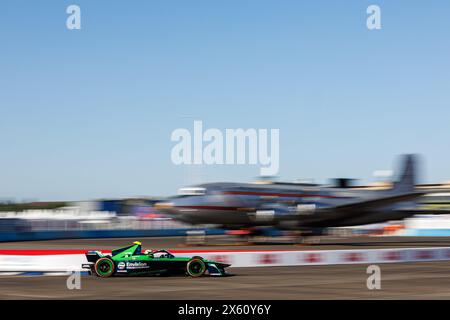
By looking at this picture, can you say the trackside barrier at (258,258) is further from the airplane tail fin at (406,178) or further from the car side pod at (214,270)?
the airplane tail fin at (406,178)

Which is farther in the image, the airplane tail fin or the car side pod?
the airplane tail fin

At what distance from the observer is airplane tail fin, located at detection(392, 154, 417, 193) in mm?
52656

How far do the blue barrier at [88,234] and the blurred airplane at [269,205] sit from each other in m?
14.4

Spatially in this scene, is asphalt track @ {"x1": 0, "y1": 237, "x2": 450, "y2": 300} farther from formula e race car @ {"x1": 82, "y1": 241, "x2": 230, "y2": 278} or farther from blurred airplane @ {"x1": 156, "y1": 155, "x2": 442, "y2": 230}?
blurred airplane @ {"x1": 156, "y1": 155, "x2": 442, "y2": 230}

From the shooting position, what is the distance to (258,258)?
26578 mm

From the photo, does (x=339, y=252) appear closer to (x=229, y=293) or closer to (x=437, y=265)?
(x=437, y=265)

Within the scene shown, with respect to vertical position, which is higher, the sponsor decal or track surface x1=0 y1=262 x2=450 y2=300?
track surface x1=0 y1=262 x2=450 y2=300

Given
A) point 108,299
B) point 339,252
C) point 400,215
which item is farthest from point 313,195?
point 108,299

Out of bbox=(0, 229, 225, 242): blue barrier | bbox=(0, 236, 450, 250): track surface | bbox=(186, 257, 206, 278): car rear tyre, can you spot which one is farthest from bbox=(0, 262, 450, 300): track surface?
bbox=(0, 229, 225, 242): blue barrier

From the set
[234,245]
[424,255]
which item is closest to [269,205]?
[234,245]

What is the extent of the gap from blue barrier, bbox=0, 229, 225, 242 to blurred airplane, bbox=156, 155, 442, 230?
14366 millimetres

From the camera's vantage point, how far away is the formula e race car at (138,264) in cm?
2162

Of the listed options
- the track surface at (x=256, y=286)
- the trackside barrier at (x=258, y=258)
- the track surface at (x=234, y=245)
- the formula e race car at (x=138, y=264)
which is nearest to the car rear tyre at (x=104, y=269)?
the formula e race car at (x=138, y=264)
